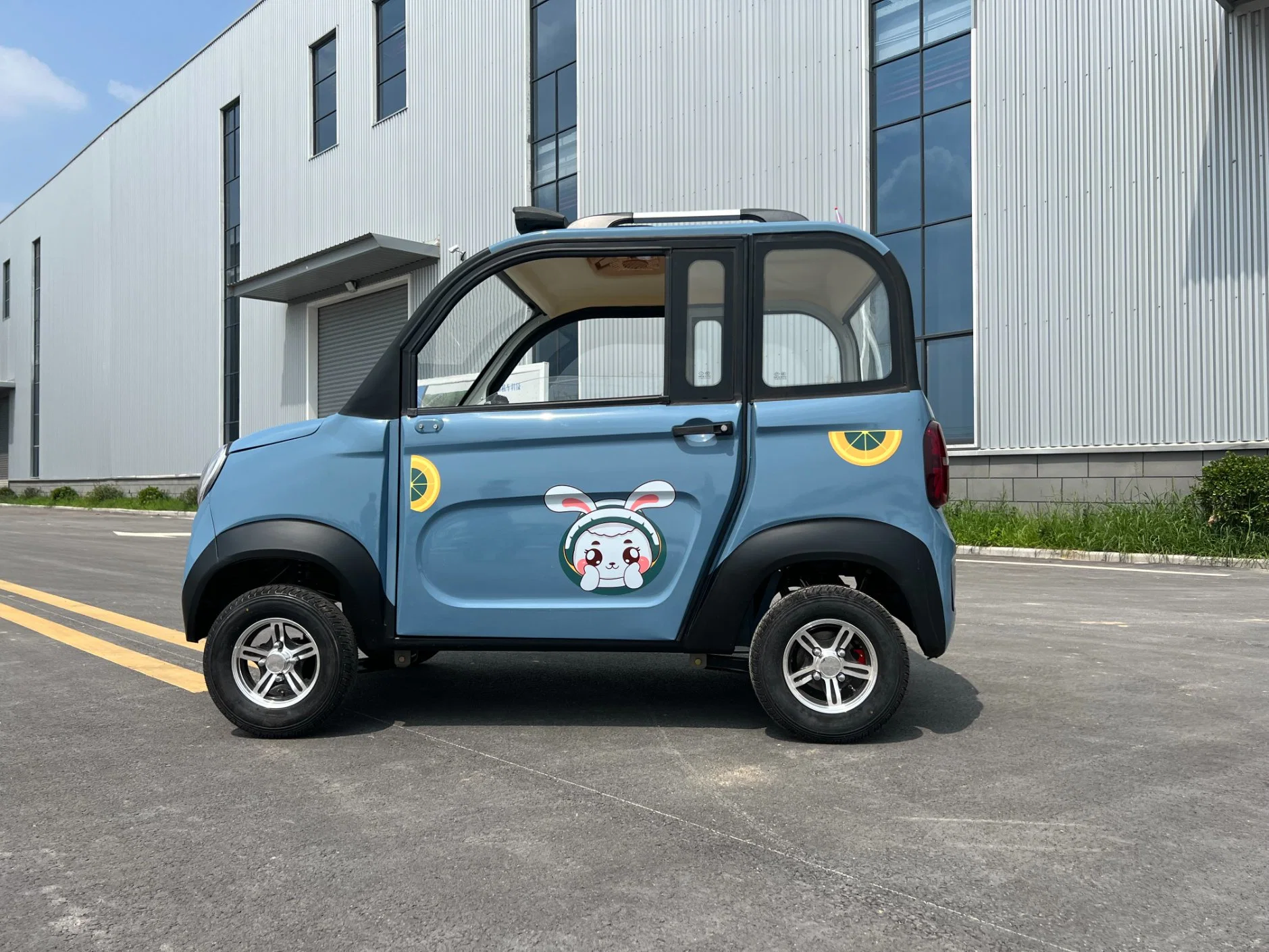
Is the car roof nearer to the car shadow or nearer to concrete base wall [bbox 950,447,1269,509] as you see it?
the car shadow

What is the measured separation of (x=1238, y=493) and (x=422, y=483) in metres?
11.1

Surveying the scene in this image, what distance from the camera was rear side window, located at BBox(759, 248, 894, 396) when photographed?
13.3 feet

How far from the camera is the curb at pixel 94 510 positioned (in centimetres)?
3011

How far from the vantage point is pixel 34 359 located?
50188 millimetres

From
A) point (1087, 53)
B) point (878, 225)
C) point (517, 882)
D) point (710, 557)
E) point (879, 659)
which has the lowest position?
point (517, 882)

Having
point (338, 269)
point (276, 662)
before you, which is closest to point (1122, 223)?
point (276, 662)

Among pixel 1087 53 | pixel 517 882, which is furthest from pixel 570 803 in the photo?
pixel 1087 53

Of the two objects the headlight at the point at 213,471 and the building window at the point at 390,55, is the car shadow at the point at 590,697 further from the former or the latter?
the building window at the point at 390,55

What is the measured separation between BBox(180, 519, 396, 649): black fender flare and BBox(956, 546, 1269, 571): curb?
8.90 m

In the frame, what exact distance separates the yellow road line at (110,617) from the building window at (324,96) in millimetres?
22667

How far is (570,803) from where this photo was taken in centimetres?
332

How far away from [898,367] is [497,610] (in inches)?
73.2

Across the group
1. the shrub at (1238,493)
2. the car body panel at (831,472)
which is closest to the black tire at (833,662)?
the car body panel at (831,472)

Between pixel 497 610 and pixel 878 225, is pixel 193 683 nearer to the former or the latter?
pixel 497 610
